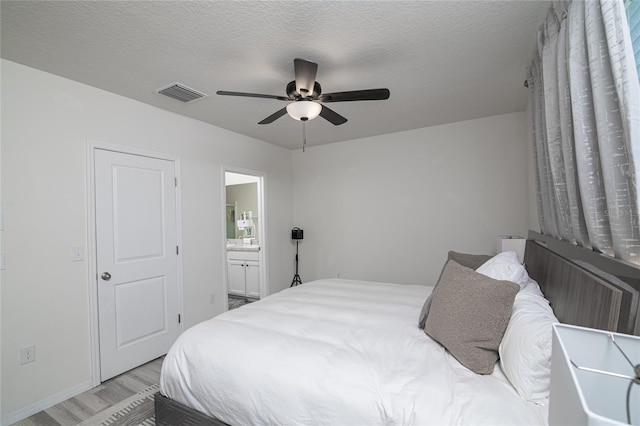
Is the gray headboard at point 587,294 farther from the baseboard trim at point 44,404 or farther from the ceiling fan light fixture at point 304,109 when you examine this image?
the baseboard trim at point 44,404

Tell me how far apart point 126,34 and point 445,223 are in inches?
151

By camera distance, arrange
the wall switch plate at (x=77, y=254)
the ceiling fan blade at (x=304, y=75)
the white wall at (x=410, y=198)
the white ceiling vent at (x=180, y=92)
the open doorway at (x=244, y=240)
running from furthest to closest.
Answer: the open doorway at (x=244, y=240)
the white wall at (x=410, y=198)
the white ceiling vent at (x=180, y=92)
the wall switch plate at (x=77, y=254)
the ceiling fan blade at (x=304, y=75)

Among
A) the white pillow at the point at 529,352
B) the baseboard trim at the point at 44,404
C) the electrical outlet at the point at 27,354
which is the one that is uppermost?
the white pillow at the point at 529,352

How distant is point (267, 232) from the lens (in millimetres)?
4547

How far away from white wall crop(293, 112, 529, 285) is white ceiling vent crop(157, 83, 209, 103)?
239 centimetres

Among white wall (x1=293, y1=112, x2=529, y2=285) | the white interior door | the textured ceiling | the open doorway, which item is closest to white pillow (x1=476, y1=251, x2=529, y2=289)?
the textured ceiling

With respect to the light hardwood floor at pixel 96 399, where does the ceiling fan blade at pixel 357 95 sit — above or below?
above

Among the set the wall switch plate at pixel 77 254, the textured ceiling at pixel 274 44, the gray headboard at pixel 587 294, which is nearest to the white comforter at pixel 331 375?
the gray headboard at pixel 587 294

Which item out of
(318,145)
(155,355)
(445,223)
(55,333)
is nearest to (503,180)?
(445,223)

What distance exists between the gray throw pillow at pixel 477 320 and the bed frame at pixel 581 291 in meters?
0.23

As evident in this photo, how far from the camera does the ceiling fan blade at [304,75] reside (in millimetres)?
1887

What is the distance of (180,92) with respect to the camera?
2.71m

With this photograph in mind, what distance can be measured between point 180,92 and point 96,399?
8.92 ft

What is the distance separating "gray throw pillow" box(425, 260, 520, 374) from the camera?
4.24 ft
